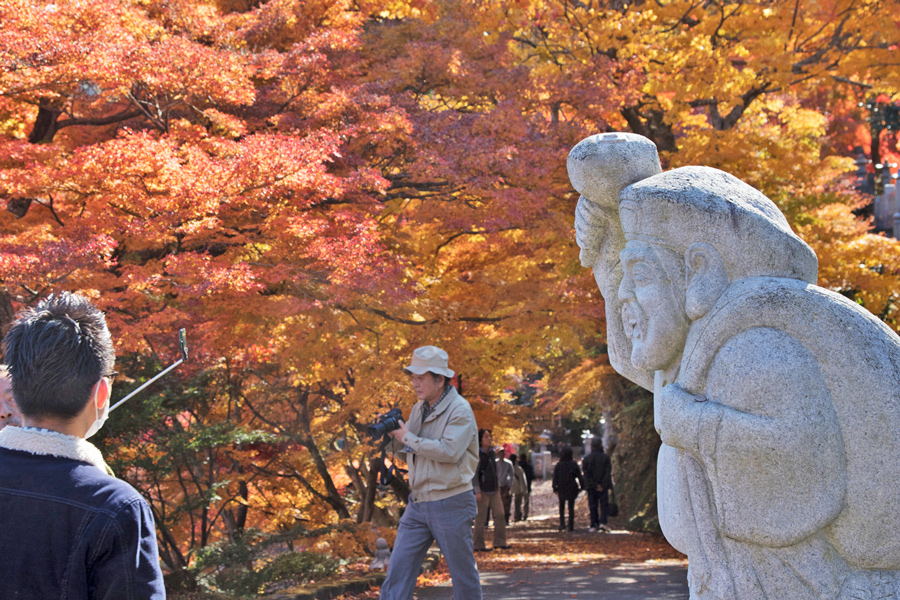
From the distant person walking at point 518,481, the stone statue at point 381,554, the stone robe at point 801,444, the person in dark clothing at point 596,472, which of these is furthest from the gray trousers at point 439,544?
the distant person walking at point 518,481

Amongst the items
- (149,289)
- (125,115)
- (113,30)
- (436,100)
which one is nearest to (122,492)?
(149,289)

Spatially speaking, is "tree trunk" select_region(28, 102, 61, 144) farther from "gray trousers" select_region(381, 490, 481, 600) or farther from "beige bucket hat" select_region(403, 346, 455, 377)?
"gray trousers" select_region(381, 490, 481, 600)

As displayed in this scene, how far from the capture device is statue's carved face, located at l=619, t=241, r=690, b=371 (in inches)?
101

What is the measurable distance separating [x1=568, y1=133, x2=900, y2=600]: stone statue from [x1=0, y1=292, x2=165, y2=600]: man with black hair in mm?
1551

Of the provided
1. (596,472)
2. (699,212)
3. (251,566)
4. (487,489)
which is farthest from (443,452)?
(596,472)

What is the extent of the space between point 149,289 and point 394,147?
298 centimetres

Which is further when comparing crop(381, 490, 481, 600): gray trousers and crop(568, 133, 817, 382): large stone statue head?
crop(381, 490, 481, 600): gray trousers

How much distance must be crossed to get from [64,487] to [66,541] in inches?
4.6

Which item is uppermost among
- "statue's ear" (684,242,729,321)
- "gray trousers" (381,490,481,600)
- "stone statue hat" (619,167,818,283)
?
"stone statue hat" (619,167,818,283)

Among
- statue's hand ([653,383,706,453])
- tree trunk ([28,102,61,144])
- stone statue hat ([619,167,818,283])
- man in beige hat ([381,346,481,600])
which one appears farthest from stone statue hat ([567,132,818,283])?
tree trunk ([28,102,61,144])

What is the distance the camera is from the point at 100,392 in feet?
6.46

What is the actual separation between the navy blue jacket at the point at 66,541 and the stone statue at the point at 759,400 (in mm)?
1540

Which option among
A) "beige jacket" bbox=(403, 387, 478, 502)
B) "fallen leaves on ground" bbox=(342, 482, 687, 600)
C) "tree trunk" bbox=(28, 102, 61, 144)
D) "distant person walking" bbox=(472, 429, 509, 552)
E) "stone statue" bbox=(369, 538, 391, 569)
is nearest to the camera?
"beige jacket" bbox=(403, 387, 478, 502)

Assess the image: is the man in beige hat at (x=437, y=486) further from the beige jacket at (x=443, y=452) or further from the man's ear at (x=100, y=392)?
the man's ear at (x=100, y=392)
